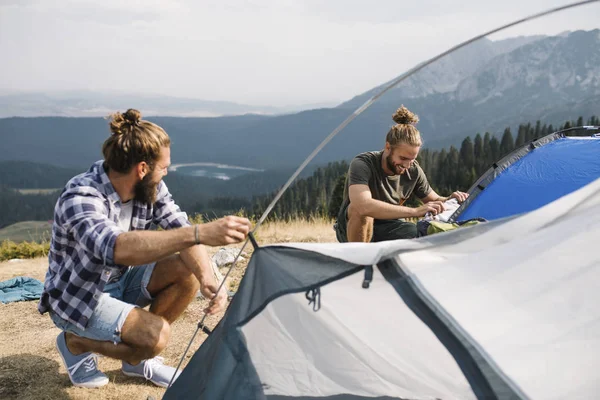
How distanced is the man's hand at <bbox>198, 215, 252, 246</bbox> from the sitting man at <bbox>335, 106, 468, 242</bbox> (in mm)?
1891

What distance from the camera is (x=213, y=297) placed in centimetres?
292

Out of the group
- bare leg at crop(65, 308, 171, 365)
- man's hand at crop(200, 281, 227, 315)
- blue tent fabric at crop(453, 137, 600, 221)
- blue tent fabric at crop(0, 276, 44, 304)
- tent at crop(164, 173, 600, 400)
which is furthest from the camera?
blue tent fabric at crop(0, 276, 44, 304)

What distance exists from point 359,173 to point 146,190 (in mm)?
1973

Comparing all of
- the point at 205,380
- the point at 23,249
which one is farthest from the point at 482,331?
the point at 23,249

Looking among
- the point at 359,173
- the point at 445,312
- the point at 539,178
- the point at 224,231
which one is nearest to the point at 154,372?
the point at 224,231

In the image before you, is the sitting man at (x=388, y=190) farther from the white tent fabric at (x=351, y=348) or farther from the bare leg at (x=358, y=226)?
the white tent fabric at (x=351, y=348)

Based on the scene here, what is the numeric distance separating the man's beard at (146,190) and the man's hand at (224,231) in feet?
1.84

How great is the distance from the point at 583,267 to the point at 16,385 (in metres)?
3.23

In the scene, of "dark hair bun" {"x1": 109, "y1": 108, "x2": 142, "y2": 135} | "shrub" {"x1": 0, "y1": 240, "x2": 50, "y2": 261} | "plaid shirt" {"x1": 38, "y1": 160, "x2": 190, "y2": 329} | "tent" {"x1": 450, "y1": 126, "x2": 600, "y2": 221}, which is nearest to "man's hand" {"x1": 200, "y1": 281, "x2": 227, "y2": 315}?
"plaid shirt" {"x1": 38, "y1": 160, "x2": 190, "y2": 329}

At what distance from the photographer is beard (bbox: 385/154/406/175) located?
171 inches

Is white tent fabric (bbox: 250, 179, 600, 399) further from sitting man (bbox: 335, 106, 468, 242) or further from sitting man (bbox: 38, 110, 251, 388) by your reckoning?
sitting man (bbox: 335, 106, 468, 242)

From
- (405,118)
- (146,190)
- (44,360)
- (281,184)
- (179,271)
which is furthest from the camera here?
(281,184)

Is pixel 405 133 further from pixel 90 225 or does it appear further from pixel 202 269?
pixel 90 225

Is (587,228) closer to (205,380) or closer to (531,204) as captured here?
(205,380)
